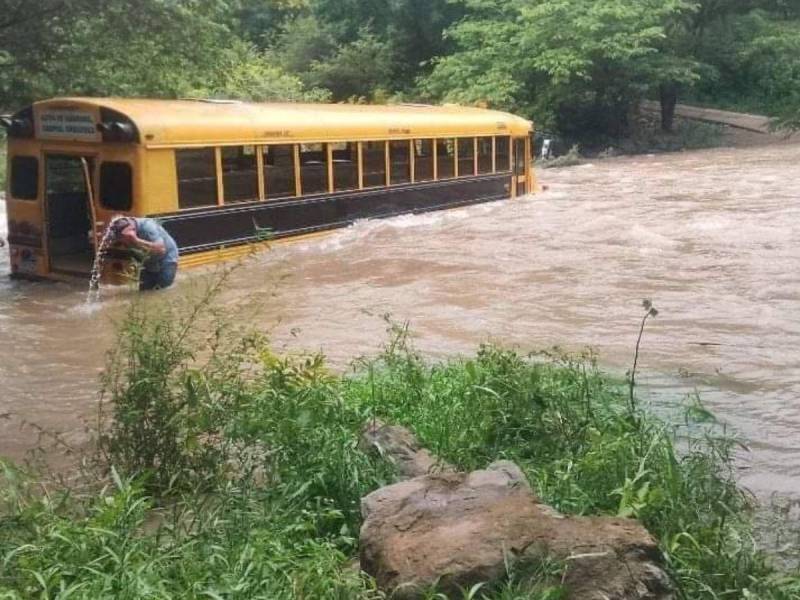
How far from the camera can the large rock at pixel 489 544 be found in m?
3.65

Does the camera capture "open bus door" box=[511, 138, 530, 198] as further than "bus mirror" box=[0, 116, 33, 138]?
Yes

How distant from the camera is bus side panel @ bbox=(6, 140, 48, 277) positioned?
11.8 m

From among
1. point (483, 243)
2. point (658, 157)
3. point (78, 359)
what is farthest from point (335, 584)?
point (658, 157)

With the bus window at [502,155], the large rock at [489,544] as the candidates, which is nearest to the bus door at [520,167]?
the bus window at [502,155]

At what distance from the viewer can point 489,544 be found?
3.77 m

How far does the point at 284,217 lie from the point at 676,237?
574 centimetres

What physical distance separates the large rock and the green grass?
0.34 ft

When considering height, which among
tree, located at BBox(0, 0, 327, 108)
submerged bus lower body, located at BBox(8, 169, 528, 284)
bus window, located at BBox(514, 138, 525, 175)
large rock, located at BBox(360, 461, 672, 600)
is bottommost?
large rock, located at BBox(360, 461, 672, 600)

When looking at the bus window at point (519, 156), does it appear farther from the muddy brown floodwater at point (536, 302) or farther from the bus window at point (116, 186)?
the bus window at point (116, 186)

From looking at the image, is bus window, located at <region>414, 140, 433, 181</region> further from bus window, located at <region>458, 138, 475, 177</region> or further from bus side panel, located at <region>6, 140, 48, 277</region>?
bus side panel, located at <region>6, 140, 48, 277</region>

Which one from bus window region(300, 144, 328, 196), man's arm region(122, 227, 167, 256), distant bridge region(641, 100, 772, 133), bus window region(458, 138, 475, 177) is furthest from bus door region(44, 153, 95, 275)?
distant bridge region(641, 100, 772, 133)

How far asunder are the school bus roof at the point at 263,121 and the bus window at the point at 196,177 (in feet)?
0.44

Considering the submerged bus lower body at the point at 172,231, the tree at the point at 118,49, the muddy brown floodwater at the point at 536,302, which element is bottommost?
the muddy brown floodwater at the point at 536,302

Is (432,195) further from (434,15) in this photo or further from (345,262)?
(434,15)
